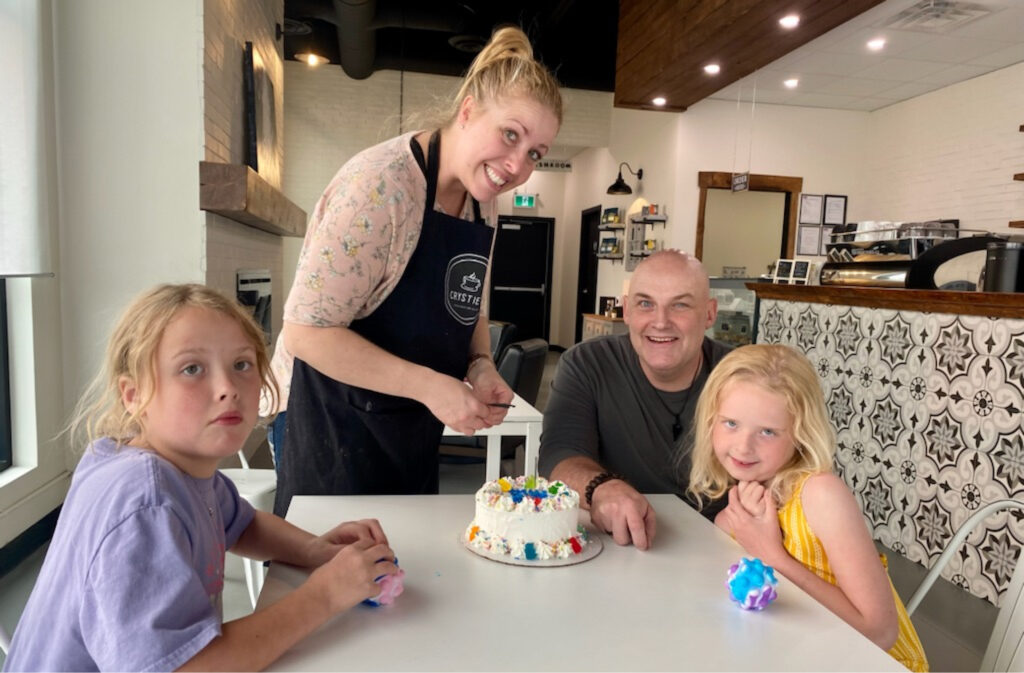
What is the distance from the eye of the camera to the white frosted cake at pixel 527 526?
1.20 metres

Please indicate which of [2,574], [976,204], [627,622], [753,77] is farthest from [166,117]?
[976,204]

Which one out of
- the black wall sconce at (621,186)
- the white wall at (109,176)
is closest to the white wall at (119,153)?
the white wall at (109,176)

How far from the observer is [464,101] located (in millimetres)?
1464

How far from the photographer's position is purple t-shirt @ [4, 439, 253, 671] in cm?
79

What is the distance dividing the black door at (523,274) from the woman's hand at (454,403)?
10.3 meters

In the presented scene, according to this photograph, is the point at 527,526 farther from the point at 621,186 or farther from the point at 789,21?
the point at 621,186

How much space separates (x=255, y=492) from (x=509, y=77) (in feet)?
5.79

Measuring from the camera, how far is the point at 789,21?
443 cm

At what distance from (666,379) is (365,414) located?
797 millimetres

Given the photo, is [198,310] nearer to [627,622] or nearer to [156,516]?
[156,516]

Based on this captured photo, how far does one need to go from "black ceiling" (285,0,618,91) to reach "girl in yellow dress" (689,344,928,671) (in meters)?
5.27

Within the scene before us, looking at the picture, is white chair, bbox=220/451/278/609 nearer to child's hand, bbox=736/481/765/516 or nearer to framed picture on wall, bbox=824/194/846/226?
child's hand, bbox=736/481/765/516

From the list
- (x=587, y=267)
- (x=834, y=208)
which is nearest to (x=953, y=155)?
(x=834, y=208)

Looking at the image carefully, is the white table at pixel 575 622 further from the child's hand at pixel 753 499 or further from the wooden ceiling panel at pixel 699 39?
the wooden ceiling panel at pixel 699 39
